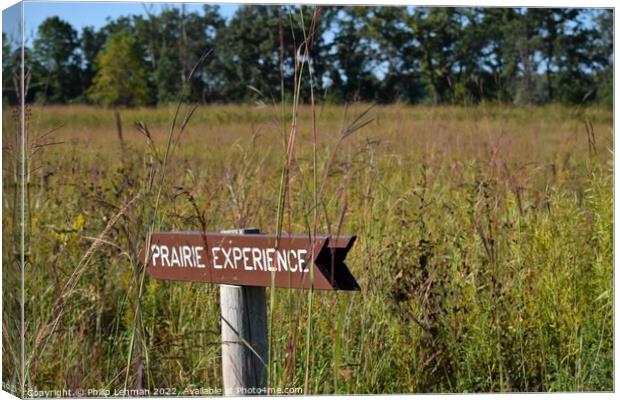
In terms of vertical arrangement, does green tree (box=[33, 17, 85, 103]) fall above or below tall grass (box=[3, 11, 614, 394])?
above

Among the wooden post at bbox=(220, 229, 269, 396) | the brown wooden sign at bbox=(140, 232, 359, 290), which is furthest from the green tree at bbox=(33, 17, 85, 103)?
the wooden post at bbox=(220, 229, 269, 396)

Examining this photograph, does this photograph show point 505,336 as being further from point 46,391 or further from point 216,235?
point 46,391

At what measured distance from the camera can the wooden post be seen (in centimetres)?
297

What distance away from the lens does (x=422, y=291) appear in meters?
3.55

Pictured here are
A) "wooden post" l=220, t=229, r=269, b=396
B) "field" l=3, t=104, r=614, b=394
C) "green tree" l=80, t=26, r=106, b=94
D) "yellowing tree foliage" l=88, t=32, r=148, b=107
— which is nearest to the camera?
"wooden post" l=220, t=229, r=269, b=396

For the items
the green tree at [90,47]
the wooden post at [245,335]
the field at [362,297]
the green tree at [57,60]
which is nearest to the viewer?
the wooden post at [245,335]

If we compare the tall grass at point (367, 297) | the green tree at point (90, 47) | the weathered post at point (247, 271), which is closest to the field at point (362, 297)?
the tall grass at point (367, 297)

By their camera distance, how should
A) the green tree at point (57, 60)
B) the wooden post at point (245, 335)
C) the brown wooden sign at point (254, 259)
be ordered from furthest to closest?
the green tree at point (57, 60), the wooden post at point (245, 335), the brown wooden sign at point (254, 259)

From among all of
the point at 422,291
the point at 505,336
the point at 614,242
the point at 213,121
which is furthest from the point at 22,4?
the point at 213,121

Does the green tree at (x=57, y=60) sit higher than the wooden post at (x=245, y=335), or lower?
higher

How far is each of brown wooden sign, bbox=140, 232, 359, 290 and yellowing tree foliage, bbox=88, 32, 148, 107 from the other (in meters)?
2.12

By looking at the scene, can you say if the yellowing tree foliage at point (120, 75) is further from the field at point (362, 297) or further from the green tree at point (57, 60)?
the field at point (362, 297)

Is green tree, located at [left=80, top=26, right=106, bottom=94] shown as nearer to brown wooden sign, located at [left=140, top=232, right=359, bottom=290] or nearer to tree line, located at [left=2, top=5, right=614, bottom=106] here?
tree line, located at [left=2, top=5, right=614, bottom=106]

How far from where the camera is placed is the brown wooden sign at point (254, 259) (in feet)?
8.86
